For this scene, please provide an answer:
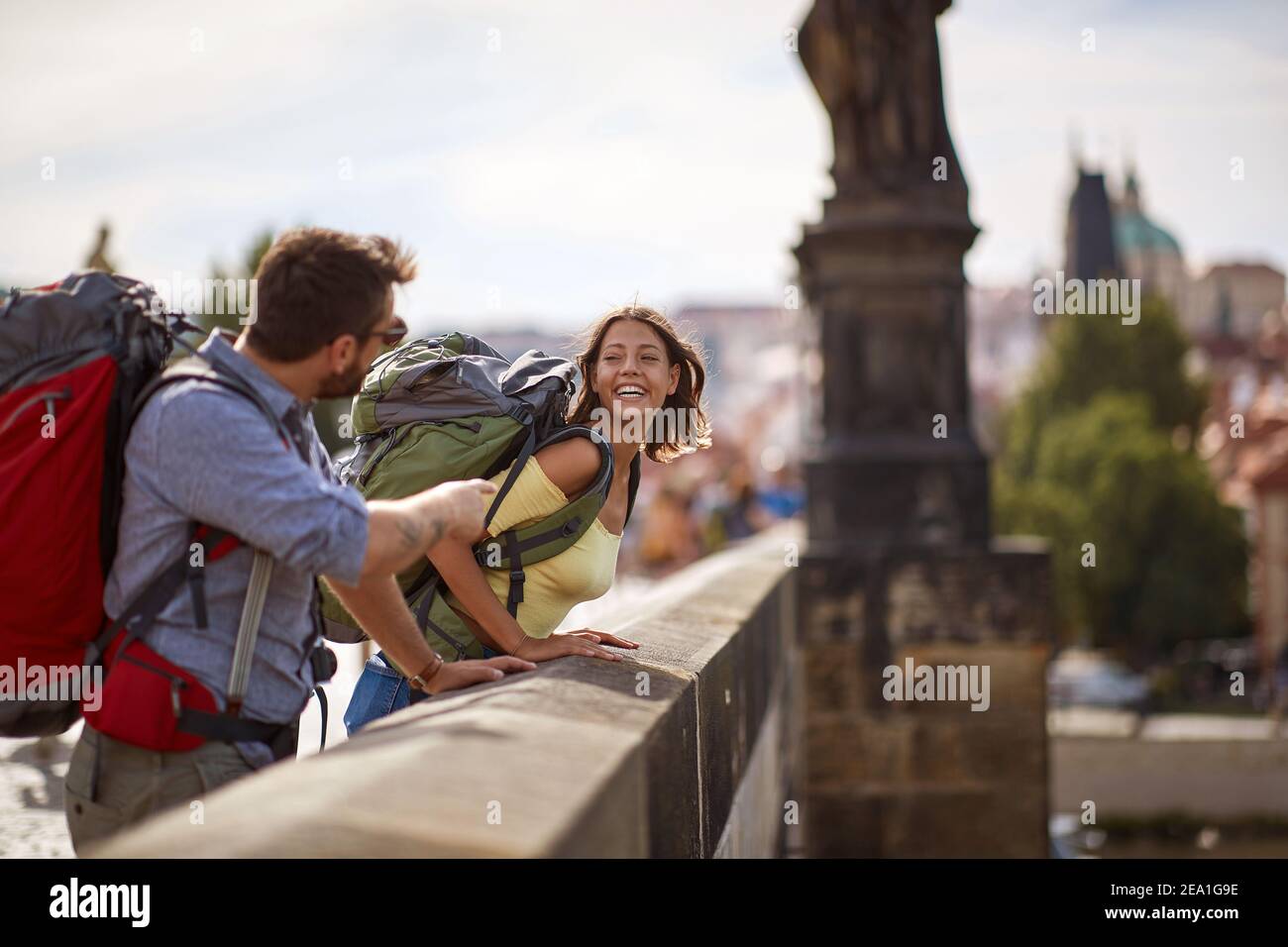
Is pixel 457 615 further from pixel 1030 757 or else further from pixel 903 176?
pixel 903 176

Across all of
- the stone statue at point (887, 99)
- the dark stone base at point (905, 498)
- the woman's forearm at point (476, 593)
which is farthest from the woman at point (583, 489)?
the stone statue at point (887, 99)

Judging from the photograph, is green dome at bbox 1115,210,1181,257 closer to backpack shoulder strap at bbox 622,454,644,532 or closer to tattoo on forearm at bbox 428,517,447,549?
backpack shoulder strap at bbox 622,454,644,532

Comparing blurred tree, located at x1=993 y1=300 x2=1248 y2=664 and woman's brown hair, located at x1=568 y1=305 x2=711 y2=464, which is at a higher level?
woman's brown hair, located at x1=568 y1=305 x2=711 y2=464

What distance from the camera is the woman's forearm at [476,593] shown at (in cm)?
327

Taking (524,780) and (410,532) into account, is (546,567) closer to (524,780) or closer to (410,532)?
(410,532)

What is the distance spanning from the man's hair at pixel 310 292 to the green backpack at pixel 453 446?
34.1 inches

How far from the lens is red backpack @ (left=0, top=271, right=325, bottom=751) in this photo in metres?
2.42

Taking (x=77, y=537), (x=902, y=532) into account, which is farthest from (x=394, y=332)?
(x=902, y=532)

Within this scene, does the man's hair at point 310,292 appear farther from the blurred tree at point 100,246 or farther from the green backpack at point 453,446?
the blurred tree at point 100,246

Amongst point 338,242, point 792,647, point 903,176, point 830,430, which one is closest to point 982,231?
point 903,176

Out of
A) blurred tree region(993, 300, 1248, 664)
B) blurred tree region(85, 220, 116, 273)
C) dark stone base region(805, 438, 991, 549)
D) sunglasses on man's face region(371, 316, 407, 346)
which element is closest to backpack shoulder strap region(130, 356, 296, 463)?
sunglasses on man's face region(371, 316, 407, 346)

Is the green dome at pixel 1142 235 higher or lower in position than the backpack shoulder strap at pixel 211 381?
higher

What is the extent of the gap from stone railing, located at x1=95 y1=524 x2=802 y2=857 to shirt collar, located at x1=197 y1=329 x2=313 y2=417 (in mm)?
521

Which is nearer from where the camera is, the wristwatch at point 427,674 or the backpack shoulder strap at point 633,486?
the wristwatch at point 427,674
